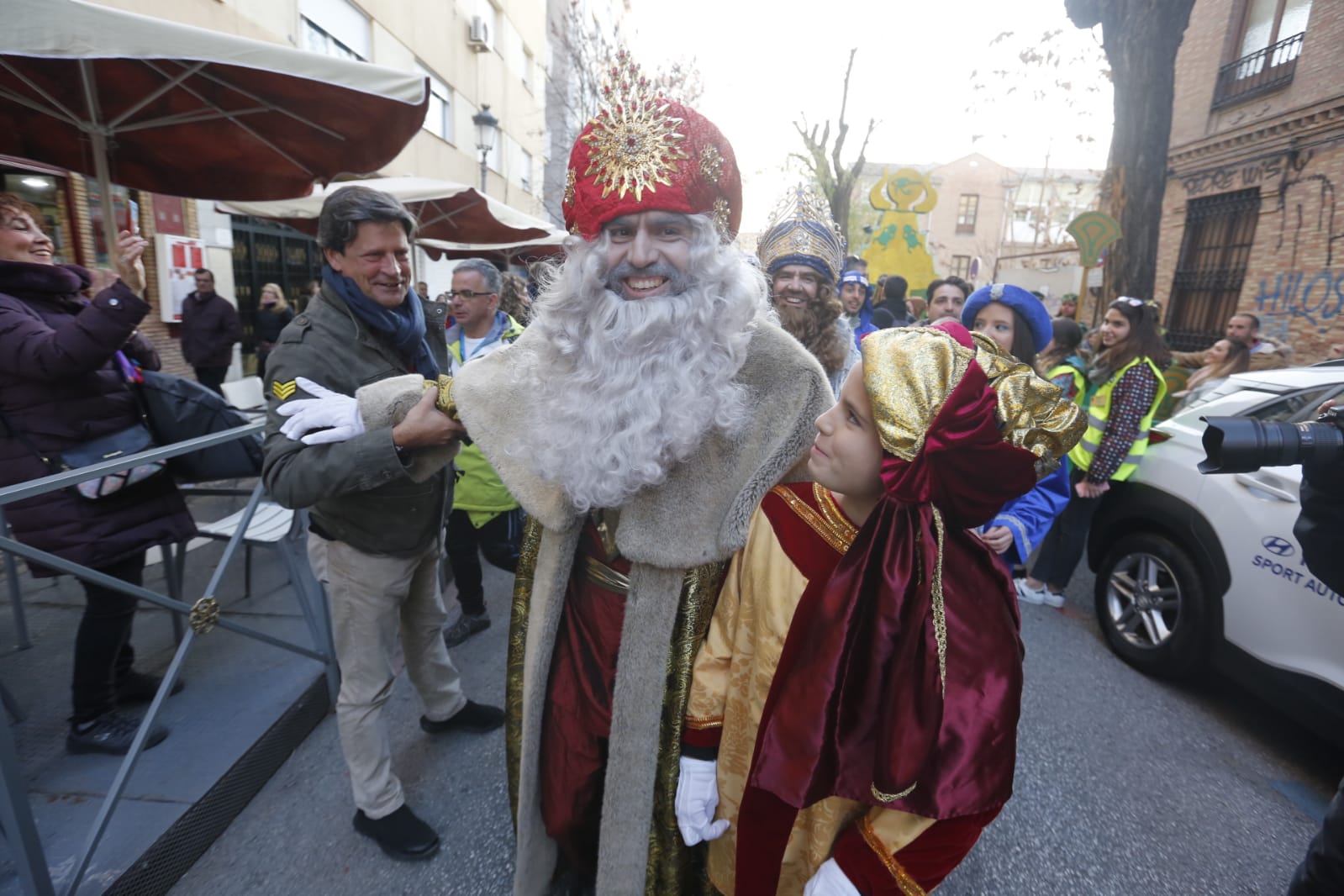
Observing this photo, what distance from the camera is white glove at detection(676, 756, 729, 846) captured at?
1.50 meters

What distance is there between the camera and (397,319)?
2.15 meters

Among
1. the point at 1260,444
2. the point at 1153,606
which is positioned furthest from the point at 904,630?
the point at 1153,606

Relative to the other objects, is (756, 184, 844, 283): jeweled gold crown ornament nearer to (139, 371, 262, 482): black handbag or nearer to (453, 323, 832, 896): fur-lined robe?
(453, 323, 832, 896): fur-lined robe

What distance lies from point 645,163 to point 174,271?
29.8ft

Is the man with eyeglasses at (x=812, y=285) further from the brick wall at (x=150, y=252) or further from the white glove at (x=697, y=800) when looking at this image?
the brick wall at (x=150, y=252)

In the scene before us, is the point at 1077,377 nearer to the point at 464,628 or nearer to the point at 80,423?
the point at 464,628

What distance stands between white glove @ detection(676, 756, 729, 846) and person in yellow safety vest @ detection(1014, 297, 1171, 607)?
3165 mm

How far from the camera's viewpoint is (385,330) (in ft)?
6.98

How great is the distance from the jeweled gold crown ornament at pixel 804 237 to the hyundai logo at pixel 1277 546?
216cm

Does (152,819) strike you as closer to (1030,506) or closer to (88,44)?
(88,44)

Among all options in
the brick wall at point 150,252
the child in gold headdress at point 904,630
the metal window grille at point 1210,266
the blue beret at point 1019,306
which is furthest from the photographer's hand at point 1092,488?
the metal window grille at point 1210,266

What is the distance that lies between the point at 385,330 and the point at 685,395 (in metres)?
1.17

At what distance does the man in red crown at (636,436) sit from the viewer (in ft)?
4.97

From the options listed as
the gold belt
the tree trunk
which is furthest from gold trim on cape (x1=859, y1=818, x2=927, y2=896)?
the tree trunk
